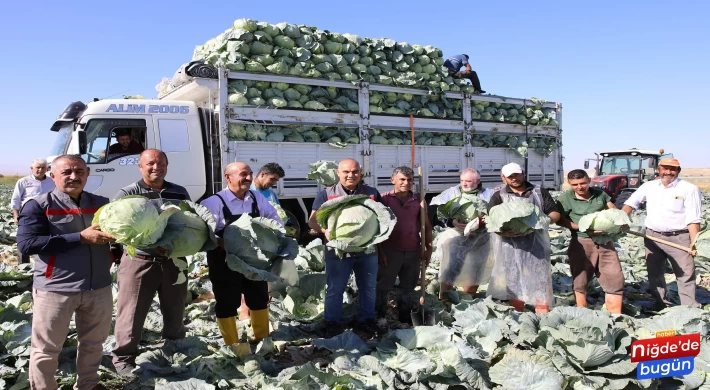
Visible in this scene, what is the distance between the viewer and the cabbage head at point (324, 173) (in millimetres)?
8281

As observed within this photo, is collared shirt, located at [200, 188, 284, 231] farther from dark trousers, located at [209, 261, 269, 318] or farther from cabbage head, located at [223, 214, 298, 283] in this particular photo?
dark trousers, located at [209, 261, 269, 318]

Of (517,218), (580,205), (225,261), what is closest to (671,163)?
(580,205)

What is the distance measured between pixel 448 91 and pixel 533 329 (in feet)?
23.4

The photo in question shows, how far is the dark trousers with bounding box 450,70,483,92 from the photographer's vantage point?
11.0 meters

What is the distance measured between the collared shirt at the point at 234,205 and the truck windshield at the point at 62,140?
201 inches

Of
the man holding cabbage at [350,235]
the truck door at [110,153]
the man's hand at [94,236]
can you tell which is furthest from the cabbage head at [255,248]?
the truck door at [110,153]

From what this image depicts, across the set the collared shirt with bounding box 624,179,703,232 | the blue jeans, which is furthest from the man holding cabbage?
the collared shirt with bounding box 624,179,703,232

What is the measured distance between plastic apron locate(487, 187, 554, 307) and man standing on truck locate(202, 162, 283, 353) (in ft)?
8.33

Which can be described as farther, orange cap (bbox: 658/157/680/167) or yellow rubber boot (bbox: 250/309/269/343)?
orange cap (bbox: 658/157/680/167)

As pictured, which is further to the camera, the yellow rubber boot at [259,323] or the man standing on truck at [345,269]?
the man standing on truck at [345,269]

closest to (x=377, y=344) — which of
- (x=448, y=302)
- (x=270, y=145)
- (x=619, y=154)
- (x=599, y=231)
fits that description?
(x=448, y=302)

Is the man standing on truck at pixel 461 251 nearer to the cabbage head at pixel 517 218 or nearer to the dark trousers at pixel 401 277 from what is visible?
the cabbage head at pixel 517 218

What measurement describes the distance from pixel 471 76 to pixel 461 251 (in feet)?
21.4

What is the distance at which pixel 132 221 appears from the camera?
3104mm
